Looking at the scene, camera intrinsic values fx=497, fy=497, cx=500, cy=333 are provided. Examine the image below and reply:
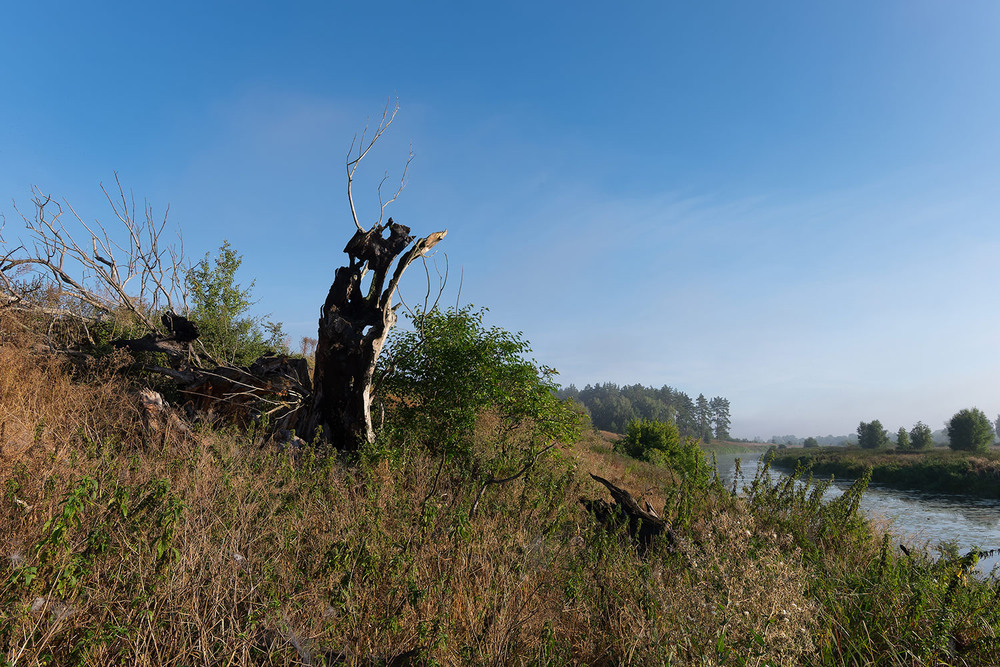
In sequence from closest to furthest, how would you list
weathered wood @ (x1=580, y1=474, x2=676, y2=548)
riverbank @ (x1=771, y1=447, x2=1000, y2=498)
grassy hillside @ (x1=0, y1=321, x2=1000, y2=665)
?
grassy hillside @ (x1=0, y1=321, x2=1000, y2=665) < weathered wood @ (x1=580, y1=474, x2=676, y2=548) < riverbank @ (x1=771, y1=447, x2=1000, y2=498)

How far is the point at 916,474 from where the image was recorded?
2839cm

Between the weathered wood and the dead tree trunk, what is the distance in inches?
174

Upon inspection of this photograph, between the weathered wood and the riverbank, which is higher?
the weathered wood

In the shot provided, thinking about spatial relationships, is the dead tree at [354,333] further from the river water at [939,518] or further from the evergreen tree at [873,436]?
the evergreen tree at [873,436]

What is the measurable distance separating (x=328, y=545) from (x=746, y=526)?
334 cm

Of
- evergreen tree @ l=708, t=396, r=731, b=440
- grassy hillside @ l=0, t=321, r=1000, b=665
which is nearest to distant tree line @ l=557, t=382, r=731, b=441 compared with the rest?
evergreen tree @ l=708, t=396, r=731, b=440

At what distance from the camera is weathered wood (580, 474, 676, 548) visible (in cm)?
671

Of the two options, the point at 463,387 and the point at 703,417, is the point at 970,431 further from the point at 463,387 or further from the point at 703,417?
the point at 703,417

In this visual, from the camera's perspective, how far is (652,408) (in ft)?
379

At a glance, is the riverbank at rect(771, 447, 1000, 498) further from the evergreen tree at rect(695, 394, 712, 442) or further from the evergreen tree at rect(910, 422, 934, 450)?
the evergreen tree at rect(695, 394, 712, 442)

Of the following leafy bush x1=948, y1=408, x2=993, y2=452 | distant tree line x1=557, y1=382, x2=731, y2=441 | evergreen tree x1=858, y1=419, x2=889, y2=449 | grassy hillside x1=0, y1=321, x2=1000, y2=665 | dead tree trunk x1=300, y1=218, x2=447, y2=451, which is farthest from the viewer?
distant tree line x1=557, y1=382, x2=731, y2=441

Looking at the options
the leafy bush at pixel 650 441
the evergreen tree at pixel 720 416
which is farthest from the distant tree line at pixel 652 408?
the leafy bush at pixel 650 441

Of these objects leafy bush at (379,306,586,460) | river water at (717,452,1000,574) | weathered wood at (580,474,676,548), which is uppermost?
leafy bush at (379,306,586,460)

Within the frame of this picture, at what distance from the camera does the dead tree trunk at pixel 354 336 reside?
377 inches
